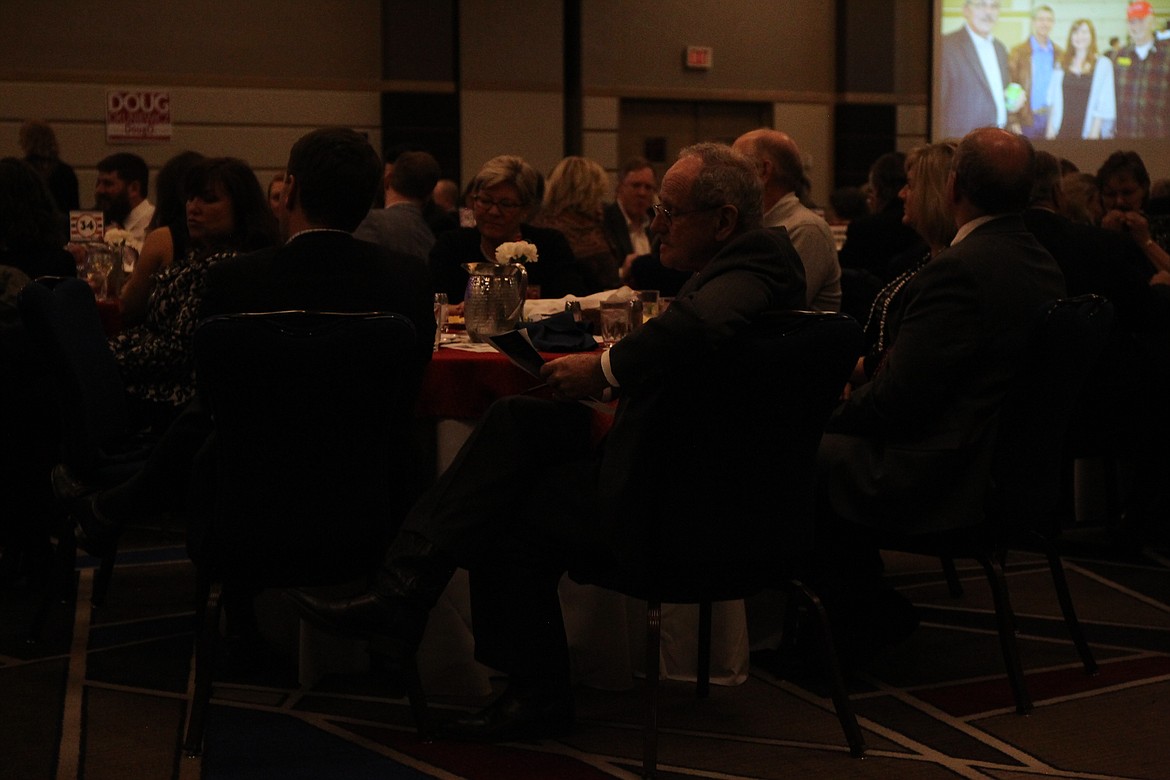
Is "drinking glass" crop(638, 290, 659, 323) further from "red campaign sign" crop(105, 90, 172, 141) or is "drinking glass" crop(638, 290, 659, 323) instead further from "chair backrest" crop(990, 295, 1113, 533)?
"red campaign sign" crop(105, 90, 172, 141)

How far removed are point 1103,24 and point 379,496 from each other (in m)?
9.65

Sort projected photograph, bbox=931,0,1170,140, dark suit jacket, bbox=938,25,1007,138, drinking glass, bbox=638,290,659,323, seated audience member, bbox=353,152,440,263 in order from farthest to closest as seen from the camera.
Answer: dark suit jacket, bbox=938,25,1007,138, projected photograph, bbox=931,0,1170,140, seated audience member, bbox=353,152,440,263, drinking glass, bbox=638,290,659,323

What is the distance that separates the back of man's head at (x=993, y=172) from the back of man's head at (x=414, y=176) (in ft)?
9.18

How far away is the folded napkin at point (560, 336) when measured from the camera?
Result: 316cm

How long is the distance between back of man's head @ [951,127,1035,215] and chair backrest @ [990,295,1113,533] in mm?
288

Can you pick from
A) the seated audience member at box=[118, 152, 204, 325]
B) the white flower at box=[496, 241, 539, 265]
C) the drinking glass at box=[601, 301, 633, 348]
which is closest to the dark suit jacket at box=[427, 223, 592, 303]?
the white flower at box=[496, 241, 539, 265]

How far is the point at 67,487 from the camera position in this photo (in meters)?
3.32

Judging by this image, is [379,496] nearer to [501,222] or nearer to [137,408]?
[137,408]

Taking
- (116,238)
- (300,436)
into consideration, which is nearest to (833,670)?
(300,436)

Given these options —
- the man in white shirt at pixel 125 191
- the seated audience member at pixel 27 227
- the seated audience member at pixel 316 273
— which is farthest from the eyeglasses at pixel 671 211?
the man in white shirt at pixel 125 191

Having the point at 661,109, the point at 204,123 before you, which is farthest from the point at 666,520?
the point at 661,109

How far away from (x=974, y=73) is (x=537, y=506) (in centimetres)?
952

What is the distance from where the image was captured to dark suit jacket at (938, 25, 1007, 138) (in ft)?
36.7

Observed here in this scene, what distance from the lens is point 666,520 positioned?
247 centimetres
